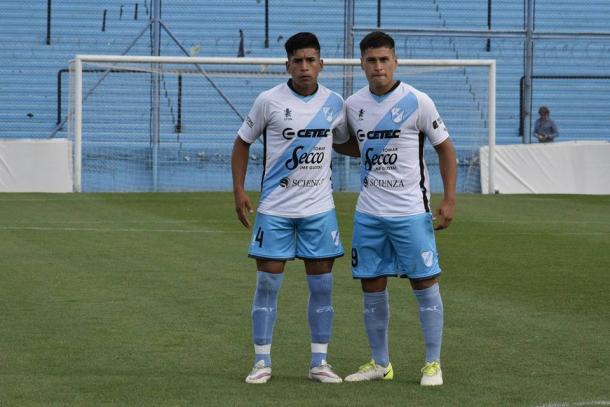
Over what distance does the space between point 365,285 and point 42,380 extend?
173 centimetres

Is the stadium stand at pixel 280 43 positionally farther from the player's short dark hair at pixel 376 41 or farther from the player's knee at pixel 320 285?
the player's short dark hair at pixel 376 41

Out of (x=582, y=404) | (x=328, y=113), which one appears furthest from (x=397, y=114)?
(x=582, y=404)

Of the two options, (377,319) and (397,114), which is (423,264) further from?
(397,114)

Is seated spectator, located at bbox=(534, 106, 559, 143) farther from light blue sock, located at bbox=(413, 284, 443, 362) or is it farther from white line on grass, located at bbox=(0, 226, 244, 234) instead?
light blue sock, located at bbox=(413, 284, 443, 362)

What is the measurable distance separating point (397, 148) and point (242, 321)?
247 cm

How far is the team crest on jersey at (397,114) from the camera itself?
6.56 m

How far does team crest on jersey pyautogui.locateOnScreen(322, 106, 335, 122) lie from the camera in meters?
6.71

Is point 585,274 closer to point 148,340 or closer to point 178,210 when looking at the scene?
point 148,340

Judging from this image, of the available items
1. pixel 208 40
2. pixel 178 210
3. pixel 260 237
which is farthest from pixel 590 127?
pixel 260 237

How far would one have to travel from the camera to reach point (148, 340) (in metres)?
7.80

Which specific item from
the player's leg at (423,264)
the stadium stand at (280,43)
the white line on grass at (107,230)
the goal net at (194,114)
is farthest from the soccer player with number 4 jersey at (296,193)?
the stadium stand at (280,43)

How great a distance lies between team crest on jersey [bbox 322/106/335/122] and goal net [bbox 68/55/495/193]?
16620 millimetres

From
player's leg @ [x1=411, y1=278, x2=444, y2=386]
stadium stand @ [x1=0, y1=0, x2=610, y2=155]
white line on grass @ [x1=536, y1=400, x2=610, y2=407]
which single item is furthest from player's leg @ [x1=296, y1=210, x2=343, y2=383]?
stadium stand @ [x1=0, y1=0, x2=610, y2=155]

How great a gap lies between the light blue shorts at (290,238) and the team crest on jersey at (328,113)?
0.49 m
